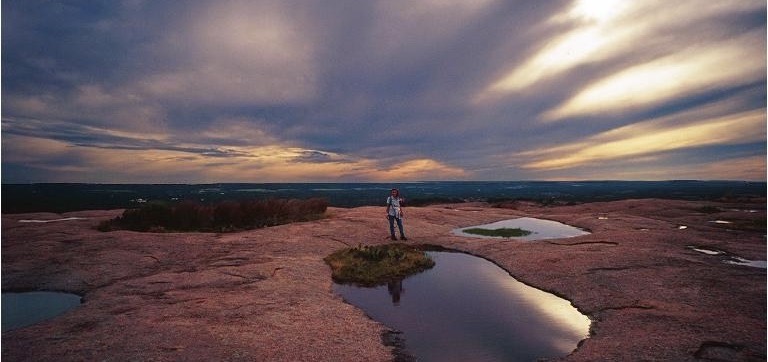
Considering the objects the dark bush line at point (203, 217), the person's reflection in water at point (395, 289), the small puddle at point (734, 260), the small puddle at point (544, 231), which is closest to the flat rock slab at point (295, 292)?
the small puddle at point (734, 260)

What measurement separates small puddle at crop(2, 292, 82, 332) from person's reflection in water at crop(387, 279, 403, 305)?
25.5ft

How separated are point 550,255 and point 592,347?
24.3 ft

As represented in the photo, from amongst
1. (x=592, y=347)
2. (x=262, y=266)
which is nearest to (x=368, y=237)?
(x=262, y=266)

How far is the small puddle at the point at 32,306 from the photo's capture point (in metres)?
8.53

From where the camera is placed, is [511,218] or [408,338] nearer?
[408,338]

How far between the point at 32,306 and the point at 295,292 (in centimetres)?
635

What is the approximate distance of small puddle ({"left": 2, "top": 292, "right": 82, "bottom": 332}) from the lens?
28.0 feet

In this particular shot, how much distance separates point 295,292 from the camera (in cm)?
1009

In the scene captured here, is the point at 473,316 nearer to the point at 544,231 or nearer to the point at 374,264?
the point at 374,264

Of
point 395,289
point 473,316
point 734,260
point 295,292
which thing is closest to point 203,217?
point 295,292

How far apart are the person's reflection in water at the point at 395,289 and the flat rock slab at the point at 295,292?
148 centimetres

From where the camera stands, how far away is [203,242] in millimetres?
16453

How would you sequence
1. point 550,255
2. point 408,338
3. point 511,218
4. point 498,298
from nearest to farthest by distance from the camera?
point 408,338
point 498,298
point 550,255
point 511,218

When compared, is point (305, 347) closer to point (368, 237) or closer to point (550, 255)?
point (550, 255)
